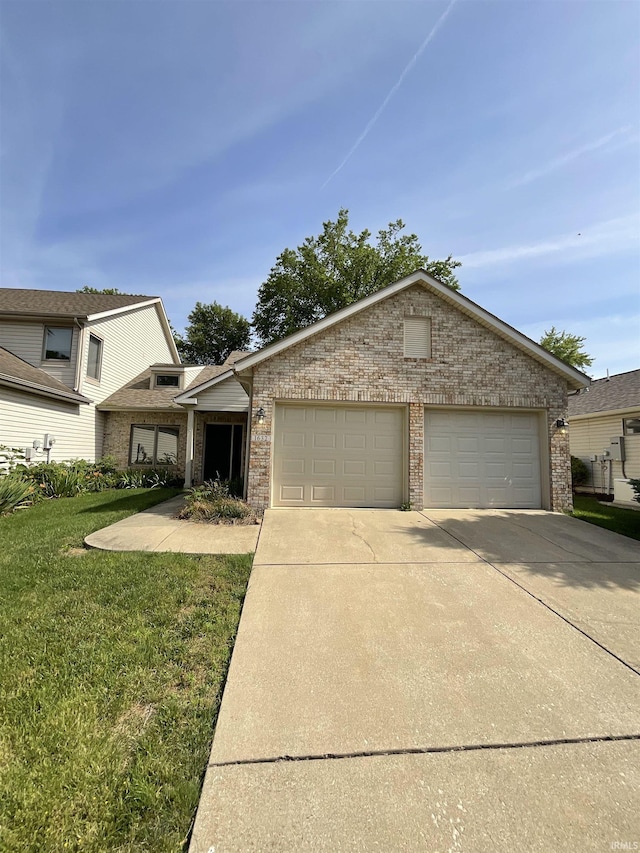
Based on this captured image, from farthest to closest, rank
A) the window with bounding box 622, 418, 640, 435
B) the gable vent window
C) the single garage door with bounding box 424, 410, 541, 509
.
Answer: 1. the window with bounding box 622, 418, 640, 435
2. the gable vent window
3. the single garage door with bounding box 424, 410, 541, 509

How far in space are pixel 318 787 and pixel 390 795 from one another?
0.36m

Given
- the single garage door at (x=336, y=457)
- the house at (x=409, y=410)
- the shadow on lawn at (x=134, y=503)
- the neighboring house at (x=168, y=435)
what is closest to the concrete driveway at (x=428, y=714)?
the single garage door at (x=336, y=457)

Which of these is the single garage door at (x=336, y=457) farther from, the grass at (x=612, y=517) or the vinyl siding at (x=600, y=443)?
the vinyl siding at (x=600, y=443)

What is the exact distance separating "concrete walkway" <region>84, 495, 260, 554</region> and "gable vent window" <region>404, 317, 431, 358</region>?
18.0 ft

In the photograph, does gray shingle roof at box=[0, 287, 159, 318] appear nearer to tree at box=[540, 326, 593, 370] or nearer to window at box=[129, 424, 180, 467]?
window at box=[129, 424, 180, 467]

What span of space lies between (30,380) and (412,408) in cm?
1132

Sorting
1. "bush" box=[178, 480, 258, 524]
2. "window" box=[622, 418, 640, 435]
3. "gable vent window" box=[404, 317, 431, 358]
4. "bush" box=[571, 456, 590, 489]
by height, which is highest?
"gable vent window" box=[404, 317, 431, 358]

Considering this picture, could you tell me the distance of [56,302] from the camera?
48.5 ft

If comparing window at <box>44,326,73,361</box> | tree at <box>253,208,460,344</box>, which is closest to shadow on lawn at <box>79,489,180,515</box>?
window at <box>44,326,73,361</box>

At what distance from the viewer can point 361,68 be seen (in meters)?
7.89

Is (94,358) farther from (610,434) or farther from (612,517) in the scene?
(610,434)

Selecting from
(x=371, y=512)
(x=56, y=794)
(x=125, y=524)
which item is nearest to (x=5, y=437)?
(x=125, y=524)

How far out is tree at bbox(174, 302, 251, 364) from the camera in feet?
113

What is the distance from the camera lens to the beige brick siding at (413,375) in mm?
8492
